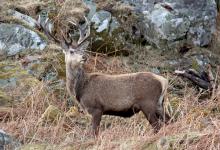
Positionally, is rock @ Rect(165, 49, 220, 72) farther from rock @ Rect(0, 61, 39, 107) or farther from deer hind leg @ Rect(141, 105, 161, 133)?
deer hind leg @ Rect(141, 105, 161, 133)

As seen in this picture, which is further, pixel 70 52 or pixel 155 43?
pixel 155 43

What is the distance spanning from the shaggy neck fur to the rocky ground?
489mm

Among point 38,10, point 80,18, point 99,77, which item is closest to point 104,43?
point 80,18

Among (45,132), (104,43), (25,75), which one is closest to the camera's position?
(45,132)

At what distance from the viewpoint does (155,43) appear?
43.3ft

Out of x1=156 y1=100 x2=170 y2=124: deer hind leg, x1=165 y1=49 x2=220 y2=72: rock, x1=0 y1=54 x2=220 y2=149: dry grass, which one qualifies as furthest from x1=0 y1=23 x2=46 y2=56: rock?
x1=156 y1=100 x2=170 y2=124: deer hind leg

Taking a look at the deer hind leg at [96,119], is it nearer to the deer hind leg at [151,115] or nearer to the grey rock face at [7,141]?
the deer hind leg at [151,115]

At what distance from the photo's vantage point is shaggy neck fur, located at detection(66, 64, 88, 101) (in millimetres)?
9227

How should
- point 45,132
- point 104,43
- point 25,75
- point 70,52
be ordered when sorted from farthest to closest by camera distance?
point 104,43 → point 25,75 → point 70,52 → point 45,132

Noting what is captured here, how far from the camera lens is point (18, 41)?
12.3m

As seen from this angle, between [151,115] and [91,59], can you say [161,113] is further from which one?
[91,59]

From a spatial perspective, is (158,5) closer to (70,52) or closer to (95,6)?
(95,6)

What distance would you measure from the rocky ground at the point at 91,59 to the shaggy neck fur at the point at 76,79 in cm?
49

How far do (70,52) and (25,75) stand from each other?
93.0 inches
